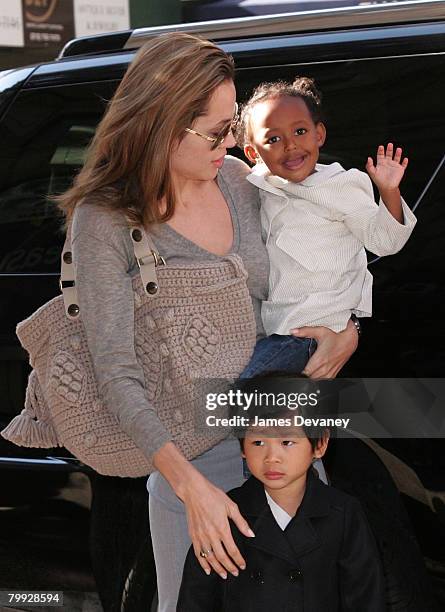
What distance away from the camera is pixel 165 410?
81.5 inches

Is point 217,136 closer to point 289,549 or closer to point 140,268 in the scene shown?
point 140,268

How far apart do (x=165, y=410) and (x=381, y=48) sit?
978 millimetres

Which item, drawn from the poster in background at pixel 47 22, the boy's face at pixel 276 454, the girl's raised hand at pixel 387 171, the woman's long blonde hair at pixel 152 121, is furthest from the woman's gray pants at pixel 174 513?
the poster in background at pixel 47 22

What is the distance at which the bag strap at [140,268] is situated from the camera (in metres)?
2.04

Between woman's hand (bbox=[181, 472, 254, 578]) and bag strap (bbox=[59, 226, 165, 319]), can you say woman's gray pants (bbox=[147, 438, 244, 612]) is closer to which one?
woman's hand (bbox=[181, 472, 254, 578])

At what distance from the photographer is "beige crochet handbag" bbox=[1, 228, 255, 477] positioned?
2047 millimetres

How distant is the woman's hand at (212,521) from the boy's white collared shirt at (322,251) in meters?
0.40

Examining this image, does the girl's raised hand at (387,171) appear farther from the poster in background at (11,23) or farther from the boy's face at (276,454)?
the poster in background at (11,23)

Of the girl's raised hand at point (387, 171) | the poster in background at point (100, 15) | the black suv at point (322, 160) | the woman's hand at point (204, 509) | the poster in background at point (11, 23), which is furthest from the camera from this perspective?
the poster in background at point (100, 15)

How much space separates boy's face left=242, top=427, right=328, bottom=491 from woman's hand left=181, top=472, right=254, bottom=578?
4.7 inches

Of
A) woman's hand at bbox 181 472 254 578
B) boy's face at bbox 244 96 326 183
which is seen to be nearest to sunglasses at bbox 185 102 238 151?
boy's face at bbox 244 96 326 183

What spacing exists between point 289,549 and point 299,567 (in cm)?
4

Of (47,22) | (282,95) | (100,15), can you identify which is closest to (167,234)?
(282,95)

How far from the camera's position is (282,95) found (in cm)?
232
